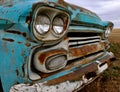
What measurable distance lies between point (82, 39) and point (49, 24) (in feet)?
3.15

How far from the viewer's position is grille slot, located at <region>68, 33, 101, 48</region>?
8.21 feet

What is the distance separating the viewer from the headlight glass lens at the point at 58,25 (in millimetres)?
1982

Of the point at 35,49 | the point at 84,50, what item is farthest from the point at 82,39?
the point at 35,49

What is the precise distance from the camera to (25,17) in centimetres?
172

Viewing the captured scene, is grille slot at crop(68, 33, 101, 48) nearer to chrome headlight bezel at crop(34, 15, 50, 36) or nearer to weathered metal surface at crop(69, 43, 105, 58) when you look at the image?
weathered metal surface at crop(69, 43, 105, 58)

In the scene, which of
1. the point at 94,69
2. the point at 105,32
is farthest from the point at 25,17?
the point at 105,32

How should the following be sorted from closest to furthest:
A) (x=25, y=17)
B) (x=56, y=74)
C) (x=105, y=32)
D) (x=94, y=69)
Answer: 1. (x=25, y=17)
2. (x=56, y=74)
3. (x=94, y=69)
4. (x=105, y=32)

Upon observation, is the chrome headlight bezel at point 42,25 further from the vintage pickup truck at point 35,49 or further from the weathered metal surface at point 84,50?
the weathered metal surface at point 84,50

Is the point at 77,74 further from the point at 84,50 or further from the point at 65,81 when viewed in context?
the point at 84,50

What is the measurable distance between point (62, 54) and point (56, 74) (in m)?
0.20

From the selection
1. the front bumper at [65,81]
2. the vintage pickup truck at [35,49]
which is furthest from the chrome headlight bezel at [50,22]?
the front bumper at [65,81]

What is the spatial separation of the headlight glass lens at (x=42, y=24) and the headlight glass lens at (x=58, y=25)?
107 mm

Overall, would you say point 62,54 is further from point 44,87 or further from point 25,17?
point 25,17

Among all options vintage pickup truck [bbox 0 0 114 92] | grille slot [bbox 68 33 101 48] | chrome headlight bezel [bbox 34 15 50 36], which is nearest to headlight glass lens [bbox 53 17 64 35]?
vintage pickup truck [bbox 0 0 114 92]
